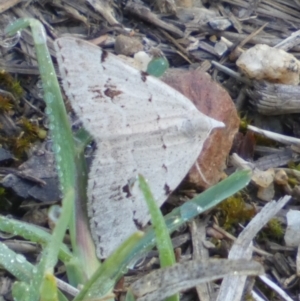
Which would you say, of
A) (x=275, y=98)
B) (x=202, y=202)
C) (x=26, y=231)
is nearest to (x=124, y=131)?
(x=202, y=202)

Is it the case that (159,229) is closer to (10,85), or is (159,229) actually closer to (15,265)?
(15,265)

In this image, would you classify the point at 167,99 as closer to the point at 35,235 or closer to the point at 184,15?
the point at 184,15

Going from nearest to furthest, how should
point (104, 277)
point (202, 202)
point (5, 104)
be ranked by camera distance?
1. point (104, 277)
2. point (202, 202)
3. point (5, 104)

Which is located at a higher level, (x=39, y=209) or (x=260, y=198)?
(x=39, y=209)

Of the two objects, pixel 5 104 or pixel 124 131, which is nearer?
pixel 124 131

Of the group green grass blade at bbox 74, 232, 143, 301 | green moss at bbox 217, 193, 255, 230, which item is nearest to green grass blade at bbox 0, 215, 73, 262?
green grass blade at bbox 74, 232, 143, 301

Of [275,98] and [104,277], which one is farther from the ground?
[104,277]

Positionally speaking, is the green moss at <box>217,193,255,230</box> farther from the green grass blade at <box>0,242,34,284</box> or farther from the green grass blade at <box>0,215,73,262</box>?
the green grass blade at <box>0,242,34,284</box>

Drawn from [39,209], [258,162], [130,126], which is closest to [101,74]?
[130,126]

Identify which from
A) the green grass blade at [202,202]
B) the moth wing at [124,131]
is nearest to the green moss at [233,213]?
the moth wing at [124,131]
